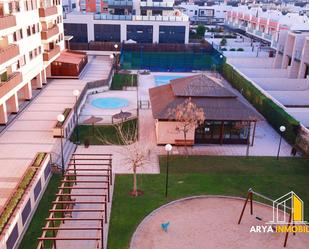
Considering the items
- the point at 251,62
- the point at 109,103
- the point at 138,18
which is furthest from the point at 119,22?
the point at 109,103

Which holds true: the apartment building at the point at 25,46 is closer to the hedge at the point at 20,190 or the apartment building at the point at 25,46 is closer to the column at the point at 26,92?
the column at the point at 26,92

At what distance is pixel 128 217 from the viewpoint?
68.6ft

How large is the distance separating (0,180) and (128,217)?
893 cm

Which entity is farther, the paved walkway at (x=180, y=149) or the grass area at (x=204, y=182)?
the paved walkway at (x=180, y=149)

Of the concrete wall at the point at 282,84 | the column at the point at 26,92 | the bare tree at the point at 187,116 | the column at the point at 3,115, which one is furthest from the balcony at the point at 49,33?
the concrete wall at the point at 282,84

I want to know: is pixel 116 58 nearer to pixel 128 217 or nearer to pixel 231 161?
pixel 231 161

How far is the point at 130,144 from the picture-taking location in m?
30.3

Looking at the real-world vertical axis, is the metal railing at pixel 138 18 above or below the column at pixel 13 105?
above

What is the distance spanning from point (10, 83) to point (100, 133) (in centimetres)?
927

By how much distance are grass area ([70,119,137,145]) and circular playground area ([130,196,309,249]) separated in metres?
11.7

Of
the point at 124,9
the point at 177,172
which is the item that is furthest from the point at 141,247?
the point at 124,9

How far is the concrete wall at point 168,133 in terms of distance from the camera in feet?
99.7

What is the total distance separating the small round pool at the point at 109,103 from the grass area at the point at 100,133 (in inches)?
222

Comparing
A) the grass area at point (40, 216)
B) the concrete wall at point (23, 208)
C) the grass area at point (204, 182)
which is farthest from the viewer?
the grass area at point (204, 182)
